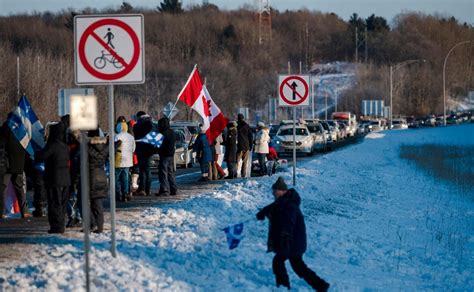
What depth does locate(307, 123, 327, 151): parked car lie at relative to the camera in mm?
52569

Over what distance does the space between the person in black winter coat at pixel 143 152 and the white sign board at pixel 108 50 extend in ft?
35.2

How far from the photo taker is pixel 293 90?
73.2 ft

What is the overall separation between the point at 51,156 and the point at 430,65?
162m

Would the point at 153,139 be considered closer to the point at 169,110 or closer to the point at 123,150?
the point at 123,150

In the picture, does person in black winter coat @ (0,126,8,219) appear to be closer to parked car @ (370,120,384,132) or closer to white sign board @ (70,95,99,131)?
white sign board @ (70,95,99,131)

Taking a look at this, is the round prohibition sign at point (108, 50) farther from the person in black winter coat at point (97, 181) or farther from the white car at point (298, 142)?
the white car at point (298, 142)

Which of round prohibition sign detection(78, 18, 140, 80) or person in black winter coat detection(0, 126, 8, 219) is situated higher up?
round prohibition sign detection(78, 18, 140, 80)

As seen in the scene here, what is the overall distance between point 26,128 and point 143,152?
3641 mm

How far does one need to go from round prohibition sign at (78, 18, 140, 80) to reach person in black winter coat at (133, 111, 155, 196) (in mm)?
10730

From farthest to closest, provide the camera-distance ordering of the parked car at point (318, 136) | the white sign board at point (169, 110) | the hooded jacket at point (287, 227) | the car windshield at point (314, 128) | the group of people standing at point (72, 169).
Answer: the car windshield at point (314, 128)
the parked car at point (318, 136)
the white sign board at point (169, 110)
the group of people standing at point (72, 169)
the hooded jacket at point (287, 227)

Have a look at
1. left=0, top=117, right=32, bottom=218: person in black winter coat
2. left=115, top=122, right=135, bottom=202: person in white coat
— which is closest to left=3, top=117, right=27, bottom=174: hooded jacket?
left=0, top=117, right=32, bottom=218: person in black winter coat

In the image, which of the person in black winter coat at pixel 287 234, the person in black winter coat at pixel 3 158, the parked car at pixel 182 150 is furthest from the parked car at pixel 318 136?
the person in black winter coat at pixel 287 234

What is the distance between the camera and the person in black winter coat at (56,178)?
15.2m

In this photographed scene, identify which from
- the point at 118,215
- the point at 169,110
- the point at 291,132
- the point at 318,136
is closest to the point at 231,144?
the point at 118,215
